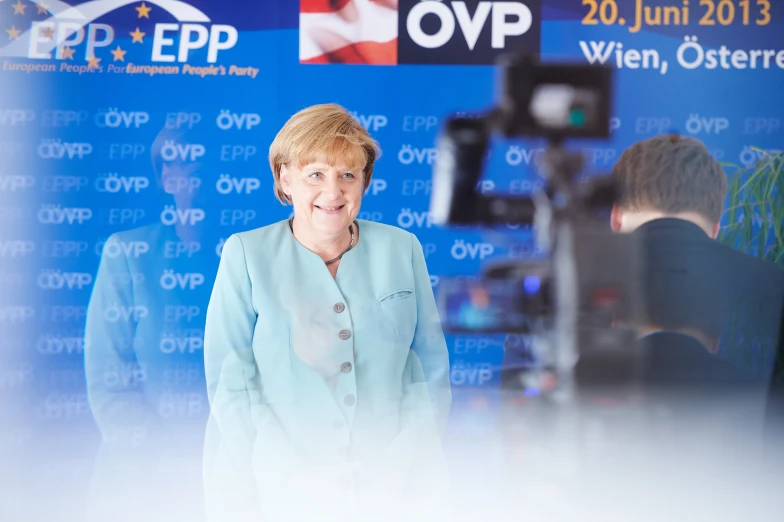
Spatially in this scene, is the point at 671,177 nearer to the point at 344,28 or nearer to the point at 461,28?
the point at 461,28

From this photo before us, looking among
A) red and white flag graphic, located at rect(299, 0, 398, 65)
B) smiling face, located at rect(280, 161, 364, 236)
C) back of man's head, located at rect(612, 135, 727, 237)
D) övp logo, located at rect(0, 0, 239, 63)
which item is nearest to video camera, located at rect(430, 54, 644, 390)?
back of man's head, located at rect(612, 135, 727, 237)

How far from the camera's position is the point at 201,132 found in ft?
8.23

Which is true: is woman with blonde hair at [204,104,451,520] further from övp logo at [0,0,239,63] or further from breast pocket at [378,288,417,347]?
övp logo at [0,0,239,63]

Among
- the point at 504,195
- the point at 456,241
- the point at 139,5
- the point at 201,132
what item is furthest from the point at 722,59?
the point at 139,5

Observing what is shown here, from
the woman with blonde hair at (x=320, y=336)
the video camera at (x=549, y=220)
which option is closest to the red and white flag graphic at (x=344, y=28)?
the video camera at (x=549, y=220)

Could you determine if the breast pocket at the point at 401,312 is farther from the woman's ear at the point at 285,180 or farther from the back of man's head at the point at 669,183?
the back of man's head at the point at 669,183

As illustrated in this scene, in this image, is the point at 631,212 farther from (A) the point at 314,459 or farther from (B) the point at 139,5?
(B) the point at 139,5

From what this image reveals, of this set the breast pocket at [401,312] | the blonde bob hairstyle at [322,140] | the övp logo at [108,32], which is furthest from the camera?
the övp logo at [108,32]

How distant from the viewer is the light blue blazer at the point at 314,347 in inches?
82.3

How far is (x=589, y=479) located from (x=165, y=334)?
1.47m

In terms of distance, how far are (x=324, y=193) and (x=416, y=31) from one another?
0.79 meters

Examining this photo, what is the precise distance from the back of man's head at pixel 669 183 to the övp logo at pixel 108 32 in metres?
1.37

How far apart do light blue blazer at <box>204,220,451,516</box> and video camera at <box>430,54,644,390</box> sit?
415 millimetres

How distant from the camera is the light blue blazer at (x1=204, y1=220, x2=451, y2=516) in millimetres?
2090
